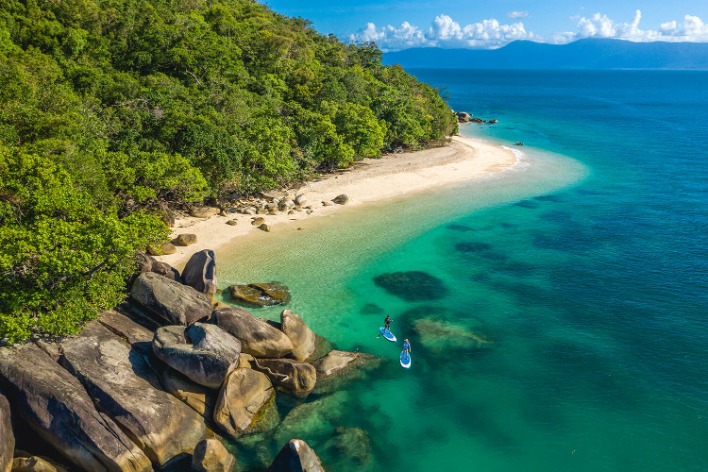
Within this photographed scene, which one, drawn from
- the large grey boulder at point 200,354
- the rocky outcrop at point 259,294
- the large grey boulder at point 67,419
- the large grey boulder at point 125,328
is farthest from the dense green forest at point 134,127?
the rocky outcrop at point 259,294

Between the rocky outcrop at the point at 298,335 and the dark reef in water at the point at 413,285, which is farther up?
the rocky outcrop at the point at 298,335

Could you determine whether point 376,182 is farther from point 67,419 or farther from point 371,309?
point 67,419

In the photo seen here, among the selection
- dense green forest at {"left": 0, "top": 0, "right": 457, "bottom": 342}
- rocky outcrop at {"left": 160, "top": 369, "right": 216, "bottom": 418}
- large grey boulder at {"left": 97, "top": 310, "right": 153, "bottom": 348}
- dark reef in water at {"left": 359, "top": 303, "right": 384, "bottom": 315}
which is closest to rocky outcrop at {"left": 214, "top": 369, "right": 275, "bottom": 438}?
rocky outcrop at {"left": 160, "top": 369, "right": 216, "bottom": 418}

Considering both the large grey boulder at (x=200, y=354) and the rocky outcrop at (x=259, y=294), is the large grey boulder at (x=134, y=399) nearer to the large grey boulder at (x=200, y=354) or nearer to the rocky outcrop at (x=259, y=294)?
the large grey boulder at (x=200, y=354)

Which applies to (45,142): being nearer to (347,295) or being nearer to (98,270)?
(98,270)

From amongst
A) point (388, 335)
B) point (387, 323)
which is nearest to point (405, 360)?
point (388, 335)

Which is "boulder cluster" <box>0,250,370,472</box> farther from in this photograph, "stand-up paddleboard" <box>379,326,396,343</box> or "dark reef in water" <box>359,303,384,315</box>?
"dark reef in water" <box>359,303,384,315</box>
